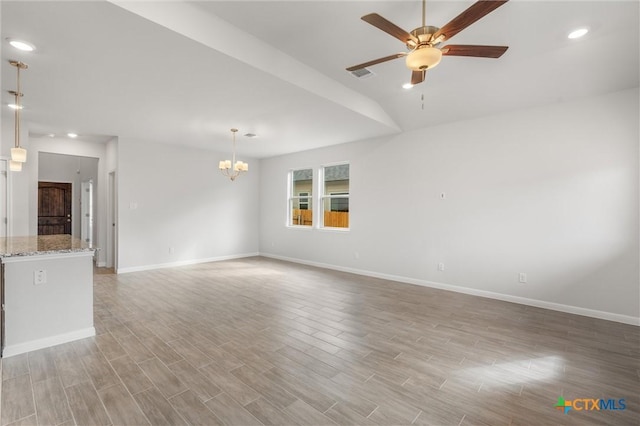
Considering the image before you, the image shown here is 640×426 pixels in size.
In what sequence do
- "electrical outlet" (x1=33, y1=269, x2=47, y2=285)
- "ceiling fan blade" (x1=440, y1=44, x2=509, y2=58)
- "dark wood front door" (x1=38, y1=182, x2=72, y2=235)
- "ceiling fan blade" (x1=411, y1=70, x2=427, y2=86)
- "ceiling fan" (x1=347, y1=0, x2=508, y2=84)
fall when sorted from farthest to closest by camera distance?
1. "dark wood front door" (x1=38, y1=182, x2=72, y2=235)
2. "electrical outlet" (x1=33, y1=269, x2=47, y2=285)
3. "ceiling fan blade" (x1=411, y1=70, x2=427, y2=86)
4. "ceiling fan blade" (x1=440, y1=44, x2=509, y2=58)
5. "ceiling fan" (x1=347, y1=0, x2=508, y2=84)

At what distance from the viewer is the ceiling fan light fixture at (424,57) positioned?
1.83 metres

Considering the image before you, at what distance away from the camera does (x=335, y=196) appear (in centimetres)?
648

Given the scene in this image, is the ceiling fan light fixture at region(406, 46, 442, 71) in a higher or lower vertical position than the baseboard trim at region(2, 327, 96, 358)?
higher

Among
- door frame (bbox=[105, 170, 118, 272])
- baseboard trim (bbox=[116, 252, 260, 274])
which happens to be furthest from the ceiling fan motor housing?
baseboard trim (bbox=[116, 252, 260, 274])

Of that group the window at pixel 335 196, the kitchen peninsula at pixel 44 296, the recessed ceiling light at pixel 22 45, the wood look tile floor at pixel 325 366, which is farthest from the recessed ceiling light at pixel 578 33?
the kitchen peninsula at pixel 44 296

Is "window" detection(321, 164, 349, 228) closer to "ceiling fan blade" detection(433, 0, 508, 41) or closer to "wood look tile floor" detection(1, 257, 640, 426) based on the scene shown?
"wood look tile floor" detection(1, 257, 640, 426)

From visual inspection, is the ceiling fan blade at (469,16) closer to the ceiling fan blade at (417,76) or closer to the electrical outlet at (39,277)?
the ceiling fan blade at (417,76)

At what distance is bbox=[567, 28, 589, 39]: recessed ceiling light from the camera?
8.73ft

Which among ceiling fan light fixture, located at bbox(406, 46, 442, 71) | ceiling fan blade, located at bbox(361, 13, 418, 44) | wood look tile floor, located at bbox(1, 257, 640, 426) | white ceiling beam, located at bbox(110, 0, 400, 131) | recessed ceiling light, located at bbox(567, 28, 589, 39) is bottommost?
wood look tile floor, located at bbox(1, 257, 640, 426)

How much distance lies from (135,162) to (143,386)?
5054 mm

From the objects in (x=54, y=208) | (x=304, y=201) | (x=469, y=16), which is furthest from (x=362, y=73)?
(x=54, y=208)

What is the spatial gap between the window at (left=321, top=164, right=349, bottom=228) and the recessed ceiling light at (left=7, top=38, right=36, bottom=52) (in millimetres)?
4938

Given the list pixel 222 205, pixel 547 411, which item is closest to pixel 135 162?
pixel 222 205

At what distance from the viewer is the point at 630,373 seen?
2342 mm
